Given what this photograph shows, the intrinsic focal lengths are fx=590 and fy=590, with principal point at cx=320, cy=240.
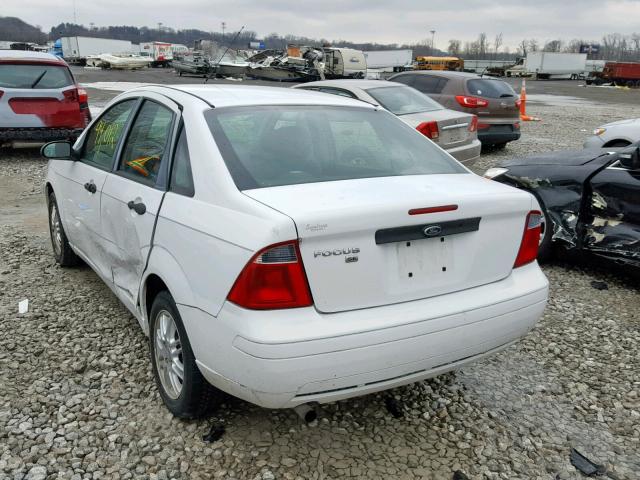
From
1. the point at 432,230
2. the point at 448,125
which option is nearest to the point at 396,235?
the point at 432,230

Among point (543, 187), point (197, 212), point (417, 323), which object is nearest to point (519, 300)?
point (417, 323)

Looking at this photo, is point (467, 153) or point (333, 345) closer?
point (333, 345)

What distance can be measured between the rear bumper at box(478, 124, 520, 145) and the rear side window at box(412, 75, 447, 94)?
1.16 meters

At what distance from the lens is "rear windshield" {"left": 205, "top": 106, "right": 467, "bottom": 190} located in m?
2.74

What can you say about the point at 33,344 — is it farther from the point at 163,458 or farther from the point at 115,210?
the point at 163,458

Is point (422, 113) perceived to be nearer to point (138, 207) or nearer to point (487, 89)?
point (487, 89)

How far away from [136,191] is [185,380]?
1.06m

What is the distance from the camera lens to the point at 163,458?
8.74ft

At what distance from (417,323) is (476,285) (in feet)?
1.42

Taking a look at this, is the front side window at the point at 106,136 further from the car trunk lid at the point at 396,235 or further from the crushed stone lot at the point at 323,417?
the car trunk lid at the point at 396,235

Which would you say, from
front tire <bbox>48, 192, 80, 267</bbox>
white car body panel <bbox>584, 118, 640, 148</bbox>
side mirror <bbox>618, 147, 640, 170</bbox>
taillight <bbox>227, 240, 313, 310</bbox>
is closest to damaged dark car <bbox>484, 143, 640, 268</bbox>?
side mirror <bbox>618, 147, 640, 170</bbox>

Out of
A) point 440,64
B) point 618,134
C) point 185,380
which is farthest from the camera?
point 440,64

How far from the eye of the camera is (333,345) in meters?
2.26

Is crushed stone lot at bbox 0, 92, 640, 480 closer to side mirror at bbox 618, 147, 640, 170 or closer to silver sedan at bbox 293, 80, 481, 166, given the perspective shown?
side mirror at bbox 618, 147, 640, 170
